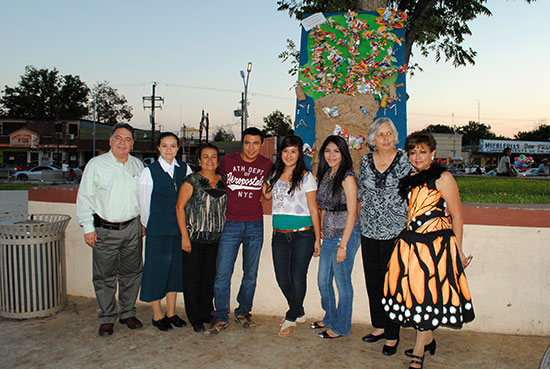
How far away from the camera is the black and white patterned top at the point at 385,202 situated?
11.6ft

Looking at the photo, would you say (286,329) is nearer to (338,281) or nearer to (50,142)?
(338,281)

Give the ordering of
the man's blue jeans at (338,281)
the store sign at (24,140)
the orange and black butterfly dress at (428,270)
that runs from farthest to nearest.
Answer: the store sign at (24,140) < the man's blue jeans at (338,281) < the orange and black butterfly dress at (428,270)

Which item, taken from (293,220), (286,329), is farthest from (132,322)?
(293,220)

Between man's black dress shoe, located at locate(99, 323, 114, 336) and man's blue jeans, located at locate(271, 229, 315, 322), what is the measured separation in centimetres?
161

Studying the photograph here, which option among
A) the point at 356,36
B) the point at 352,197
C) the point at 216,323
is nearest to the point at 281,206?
the point at 352,197

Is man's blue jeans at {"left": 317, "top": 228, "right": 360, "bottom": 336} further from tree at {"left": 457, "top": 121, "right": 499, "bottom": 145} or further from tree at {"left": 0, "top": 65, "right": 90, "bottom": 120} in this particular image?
tree at {"left": 457, "top": 121, "right": 499, "bottom": 145}

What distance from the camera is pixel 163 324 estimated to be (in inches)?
166

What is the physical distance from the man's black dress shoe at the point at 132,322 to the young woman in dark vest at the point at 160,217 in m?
0.19

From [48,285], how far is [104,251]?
0.89m

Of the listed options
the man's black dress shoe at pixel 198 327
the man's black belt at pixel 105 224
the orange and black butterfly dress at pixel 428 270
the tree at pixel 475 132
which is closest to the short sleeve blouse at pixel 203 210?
the man's black belt at pixel 105 224

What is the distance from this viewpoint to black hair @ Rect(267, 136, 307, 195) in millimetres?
3906

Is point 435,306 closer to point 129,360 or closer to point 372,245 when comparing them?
point 372,245

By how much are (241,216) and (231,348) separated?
114 centimetres

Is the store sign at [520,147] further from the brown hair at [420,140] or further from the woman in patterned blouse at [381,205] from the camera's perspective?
the brown hair at [420,140]
